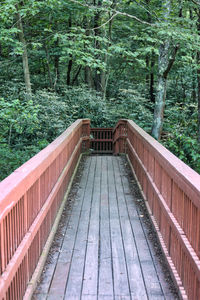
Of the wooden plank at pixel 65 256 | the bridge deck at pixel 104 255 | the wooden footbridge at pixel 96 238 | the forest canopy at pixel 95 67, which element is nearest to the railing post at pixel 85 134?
the forest canopy at pixel 95 67

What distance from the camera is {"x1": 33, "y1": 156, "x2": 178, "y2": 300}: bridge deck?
3.08 metres

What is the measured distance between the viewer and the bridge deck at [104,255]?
3076 millimetres

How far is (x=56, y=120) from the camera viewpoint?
11383 millimetres

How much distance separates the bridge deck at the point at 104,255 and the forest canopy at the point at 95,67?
3.15 metres

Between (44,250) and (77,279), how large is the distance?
22.5 inches

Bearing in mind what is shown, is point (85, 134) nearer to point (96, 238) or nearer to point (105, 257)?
point (96, 238)

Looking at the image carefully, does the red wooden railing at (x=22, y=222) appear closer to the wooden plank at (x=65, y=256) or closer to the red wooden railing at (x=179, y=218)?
the wooden plank at (x=65, y=256)

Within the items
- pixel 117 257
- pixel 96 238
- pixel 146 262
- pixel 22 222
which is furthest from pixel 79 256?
pixel 22 222

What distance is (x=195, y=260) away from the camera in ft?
8.23

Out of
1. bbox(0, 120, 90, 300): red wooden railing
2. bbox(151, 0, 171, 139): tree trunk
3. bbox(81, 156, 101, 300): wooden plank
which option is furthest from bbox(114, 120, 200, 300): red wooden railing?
bbox(151, 0, 171, 139): tree trunk

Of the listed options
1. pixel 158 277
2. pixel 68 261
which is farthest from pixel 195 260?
pixel 68 261

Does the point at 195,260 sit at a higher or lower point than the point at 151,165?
lower

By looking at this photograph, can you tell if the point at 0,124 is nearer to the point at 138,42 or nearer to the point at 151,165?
the point at 151,165

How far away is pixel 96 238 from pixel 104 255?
1.66ft
